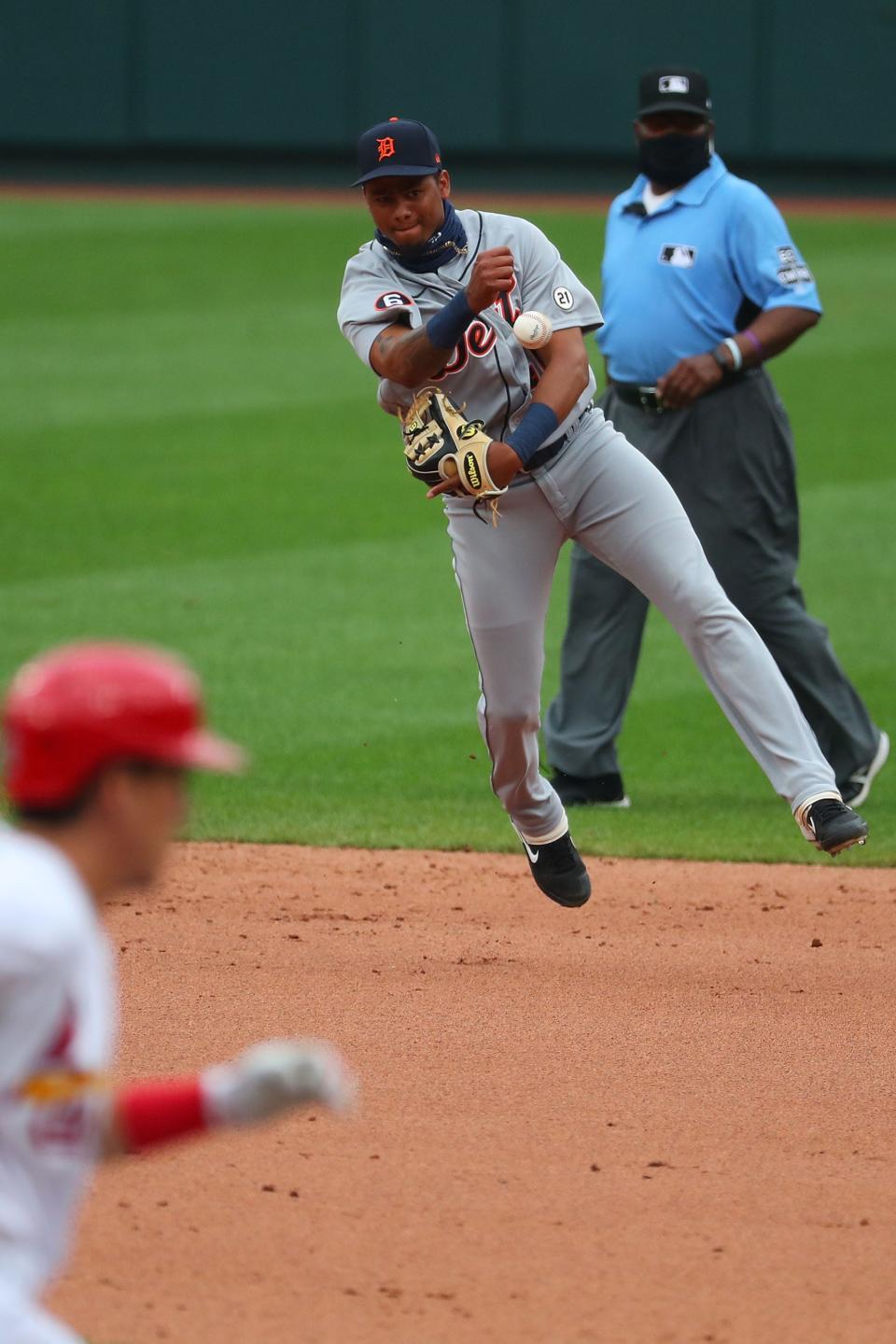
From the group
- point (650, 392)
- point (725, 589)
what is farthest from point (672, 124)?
point (725, 589)

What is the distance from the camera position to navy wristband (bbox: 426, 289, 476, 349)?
5.11m

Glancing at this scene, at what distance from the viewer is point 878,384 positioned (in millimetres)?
17312

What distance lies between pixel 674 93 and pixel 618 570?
293 centimetres

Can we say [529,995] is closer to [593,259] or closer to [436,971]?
[436,971]

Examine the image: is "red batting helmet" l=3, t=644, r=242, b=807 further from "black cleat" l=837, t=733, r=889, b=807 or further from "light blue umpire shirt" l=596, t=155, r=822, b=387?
"black cleat" l=837, t=733, r=889, b=807

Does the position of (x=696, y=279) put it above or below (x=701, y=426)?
above

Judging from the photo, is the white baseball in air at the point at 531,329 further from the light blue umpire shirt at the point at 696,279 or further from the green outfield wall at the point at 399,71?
the green outfield wall at the point at 399,71

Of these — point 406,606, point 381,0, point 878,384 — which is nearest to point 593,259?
point 878,384

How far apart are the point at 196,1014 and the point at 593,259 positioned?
15.9 metres

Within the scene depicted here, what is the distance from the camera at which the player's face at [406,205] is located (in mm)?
5426

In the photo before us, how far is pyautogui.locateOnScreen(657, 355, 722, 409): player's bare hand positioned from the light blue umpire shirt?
0.68ft

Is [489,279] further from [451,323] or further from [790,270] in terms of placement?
[790,270]

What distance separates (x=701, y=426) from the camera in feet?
25.5

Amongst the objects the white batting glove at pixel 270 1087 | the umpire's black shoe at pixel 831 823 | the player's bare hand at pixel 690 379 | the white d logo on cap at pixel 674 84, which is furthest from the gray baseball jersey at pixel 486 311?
the white batting glove at pixel 270 1087
